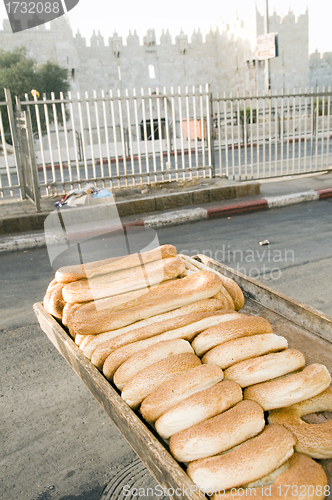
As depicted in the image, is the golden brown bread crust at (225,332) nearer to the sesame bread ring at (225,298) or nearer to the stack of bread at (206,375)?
the stack of bread at (206,375)

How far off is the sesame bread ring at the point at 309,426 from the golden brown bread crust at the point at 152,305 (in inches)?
A: 30.5

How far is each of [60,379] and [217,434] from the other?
2.08 metres

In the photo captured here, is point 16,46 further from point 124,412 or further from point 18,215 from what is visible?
point 124,412

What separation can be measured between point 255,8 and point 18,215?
42.8 meters

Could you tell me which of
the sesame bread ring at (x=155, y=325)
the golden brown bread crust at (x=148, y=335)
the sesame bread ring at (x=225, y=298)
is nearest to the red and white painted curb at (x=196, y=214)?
the sesame bread ring at (x=225, y=298)

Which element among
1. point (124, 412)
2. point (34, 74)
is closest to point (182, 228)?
point (124, 412)

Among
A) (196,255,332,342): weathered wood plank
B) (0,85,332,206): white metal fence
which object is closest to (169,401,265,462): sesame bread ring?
(196,255,332,342): weathered wood plank

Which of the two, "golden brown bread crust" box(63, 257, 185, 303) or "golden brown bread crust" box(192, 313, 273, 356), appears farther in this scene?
"golden brown bread crust" box(63, 257, 185, 303)

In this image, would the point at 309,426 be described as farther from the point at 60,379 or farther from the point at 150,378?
the point at 60,379

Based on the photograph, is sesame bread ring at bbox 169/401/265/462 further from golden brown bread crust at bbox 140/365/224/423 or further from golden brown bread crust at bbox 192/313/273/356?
golden brown bread crust at bbox 192/313/273/356

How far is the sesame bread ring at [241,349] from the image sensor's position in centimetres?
179

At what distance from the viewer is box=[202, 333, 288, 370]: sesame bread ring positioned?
1.79 meters

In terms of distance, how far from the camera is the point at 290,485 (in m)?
1.31

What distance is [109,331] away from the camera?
6.89ft
